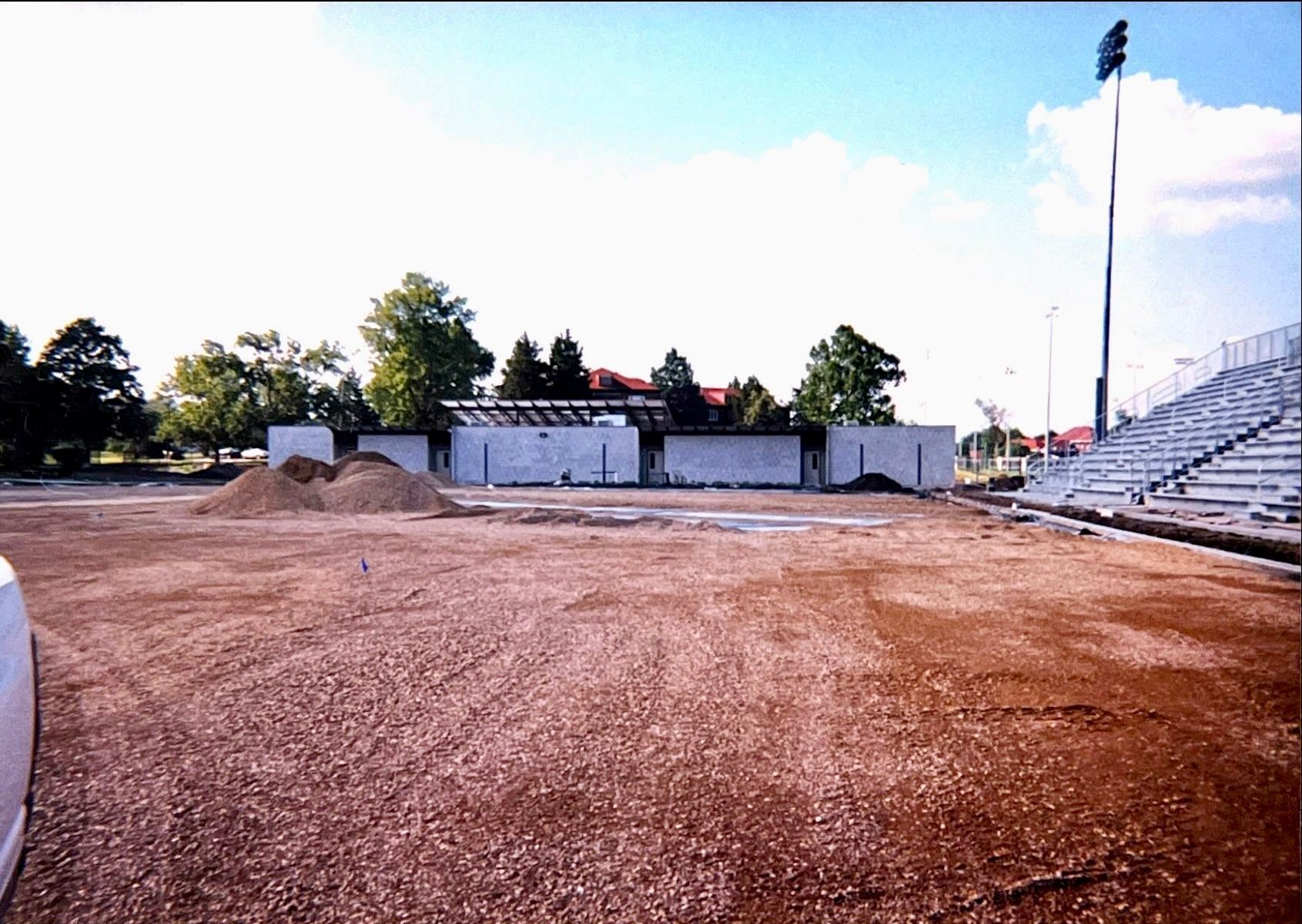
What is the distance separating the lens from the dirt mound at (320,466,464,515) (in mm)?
16562

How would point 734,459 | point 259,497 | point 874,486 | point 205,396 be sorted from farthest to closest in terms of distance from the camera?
point 734,459 < point 874,486 < point 259,497 < point 205,396

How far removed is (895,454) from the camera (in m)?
37.2

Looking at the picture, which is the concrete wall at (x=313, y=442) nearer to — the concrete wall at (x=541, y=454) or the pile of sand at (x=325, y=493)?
the concrete wall at (x=541, y=454)

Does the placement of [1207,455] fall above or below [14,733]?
above

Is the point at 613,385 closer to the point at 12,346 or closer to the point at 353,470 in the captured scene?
the point at 353,470

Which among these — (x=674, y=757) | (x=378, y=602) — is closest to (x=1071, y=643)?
(x=674, y=757)

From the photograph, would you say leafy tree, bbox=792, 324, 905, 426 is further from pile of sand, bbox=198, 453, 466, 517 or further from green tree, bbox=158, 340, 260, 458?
green tree, bbox=158, 340, 260, 458

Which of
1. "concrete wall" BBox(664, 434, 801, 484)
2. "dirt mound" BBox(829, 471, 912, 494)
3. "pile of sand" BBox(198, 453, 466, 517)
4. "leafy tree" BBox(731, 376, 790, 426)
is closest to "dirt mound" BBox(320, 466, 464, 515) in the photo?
"pile of sand" BBox(198, 453, 466, 517)

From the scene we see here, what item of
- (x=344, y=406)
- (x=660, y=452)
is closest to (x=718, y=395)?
(x=660, y=452)

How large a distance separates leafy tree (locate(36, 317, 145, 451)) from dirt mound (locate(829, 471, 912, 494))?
3267 centimetres

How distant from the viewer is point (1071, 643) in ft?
16.3

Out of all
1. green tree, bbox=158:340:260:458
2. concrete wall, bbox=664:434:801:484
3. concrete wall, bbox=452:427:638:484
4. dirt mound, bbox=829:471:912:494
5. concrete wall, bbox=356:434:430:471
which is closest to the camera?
green tree, bbox=158:340:260:458

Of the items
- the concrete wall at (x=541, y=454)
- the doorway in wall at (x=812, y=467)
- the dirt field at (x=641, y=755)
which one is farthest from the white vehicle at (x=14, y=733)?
the doorway in wall at (x=812, y=467)

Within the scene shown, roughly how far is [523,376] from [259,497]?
4927 centimetres
